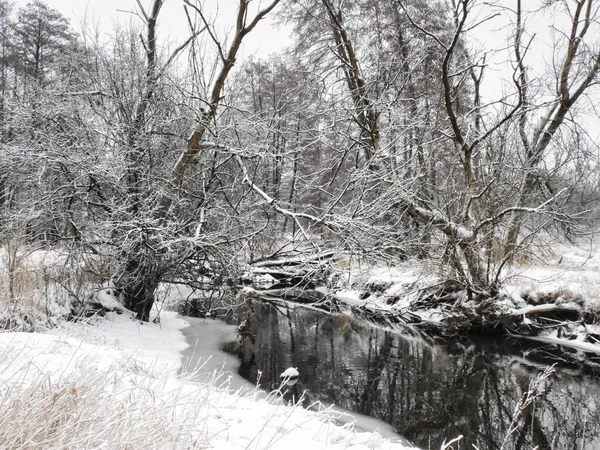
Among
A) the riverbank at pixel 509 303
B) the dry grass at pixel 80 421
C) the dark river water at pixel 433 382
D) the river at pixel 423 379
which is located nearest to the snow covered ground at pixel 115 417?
the dry grass at pixel 80 421

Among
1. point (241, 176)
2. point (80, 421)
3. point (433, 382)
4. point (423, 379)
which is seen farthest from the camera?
point (241, 176)

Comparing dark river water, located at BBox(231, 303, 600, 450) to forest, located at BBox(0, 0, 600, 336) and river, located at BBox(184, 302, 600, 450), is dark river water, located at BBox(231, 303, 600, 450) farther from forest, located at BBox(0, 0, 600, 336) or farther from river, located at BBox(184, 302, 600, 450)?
forest, located at BBox(0, 0, 600, 336)

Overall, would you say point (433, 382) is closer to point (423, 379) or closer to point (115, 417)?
point (423, 379)

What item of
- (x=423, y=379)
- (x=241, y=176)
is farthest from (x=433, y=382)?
(x=241, y=176)

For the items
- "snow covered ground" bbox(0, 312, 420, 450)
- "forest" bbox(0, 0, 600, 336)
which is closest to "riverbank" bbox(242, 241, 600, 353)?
"forest" bbox(0, 0, 600, 336)

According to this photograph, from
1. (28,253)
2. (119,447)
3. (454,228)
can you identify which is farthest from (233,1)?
(119,447)

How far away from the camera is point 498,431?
17.1 feet

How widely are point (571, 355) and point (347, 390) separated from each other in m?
4.68

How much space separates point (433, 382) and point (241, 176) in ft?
16.7

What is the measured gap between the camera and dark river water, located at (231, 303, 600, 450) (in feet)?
17.0

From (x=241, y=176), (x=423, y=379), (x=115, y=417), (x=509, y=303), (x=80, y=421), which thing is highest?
(x=241, y=176)

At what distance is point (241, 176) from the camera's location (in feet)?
27.4

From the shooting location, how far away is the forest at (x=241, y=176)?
265 inches

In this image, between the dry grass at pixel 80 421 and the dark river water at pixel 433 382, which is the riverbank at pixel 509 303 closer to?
the dark river water at pixel 433 382
